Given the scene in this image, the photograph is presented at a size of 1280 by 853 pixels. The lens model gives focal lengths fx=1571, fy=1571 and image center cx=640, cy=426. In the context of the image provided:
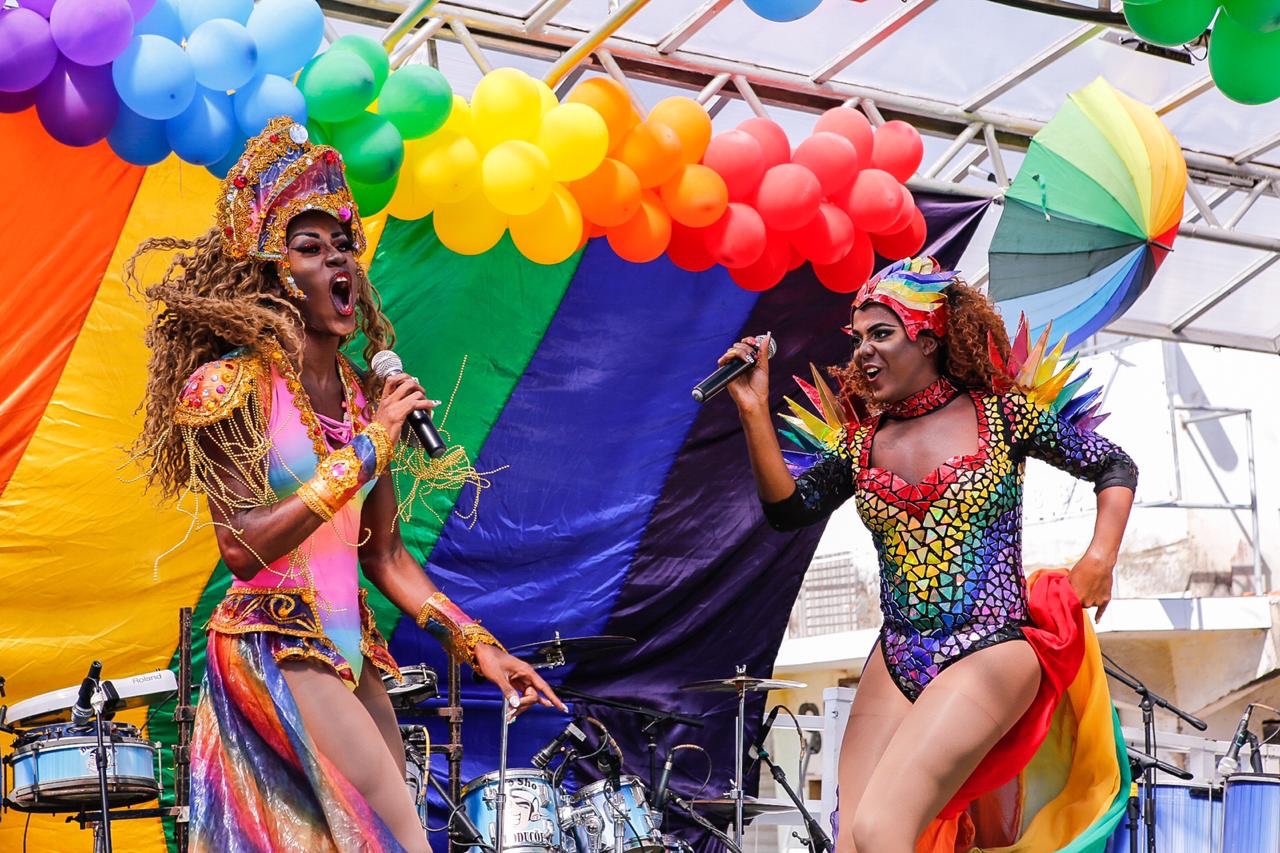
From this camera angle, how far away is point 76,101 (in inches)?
182

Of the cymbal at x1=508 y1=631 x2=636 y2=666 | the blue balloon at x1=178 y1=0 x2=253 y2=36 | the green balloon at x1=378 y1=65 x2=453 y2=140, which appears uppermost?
the blue balloon at x1=178 y1=0 x2=253 y2=36

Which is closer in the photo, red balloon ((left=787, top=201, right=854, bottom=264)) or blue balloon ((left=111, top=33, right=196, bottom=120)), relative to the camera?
blue balloon ((left=111, top=33, right=196, bottom=120))

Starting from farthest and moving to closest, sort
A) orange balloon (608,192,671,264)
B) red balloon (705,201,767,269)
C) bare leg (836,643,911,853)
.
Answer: red balloon (705,201,767,269), orange balloon (608,192,671,264), bare leg (836,643,911,853)

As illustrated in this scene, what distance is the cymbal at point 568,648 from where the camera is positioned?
6.13 meters

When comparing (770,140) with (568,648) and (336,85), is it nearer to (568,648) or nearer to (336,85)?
(336,85)

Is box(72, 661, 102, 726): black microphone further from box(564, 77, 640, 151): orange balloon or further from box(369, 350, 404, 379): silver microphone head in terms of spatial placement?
box(564, 77, 640, 151): orange balloon

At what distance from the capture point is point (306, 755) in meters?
2.88

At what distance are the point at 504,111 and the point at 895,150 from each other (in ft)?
5.55

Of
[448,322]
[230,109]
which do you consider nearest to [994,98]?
[448,322]

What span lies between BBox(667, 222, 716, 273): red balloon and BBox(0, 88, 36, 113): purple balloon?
7.73 feet

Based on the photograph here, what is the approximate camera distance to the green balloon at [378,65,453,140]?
203 inches

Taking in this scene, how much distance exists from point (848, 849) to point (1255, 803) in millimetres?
3148

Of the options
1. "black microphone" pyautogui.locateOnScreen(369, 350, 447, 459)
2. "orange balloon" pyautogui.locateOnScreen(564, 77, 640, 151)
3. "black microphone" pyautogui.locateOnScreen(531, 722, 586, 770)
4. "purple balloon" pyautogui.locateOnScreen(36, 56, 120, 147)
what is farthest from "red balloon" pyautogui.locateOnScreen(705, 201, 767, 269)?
"black microphone" pyautogui.locateOnScreen(369, 350, 447, 459)

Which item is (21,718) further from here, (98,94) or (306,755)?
(306,755)
